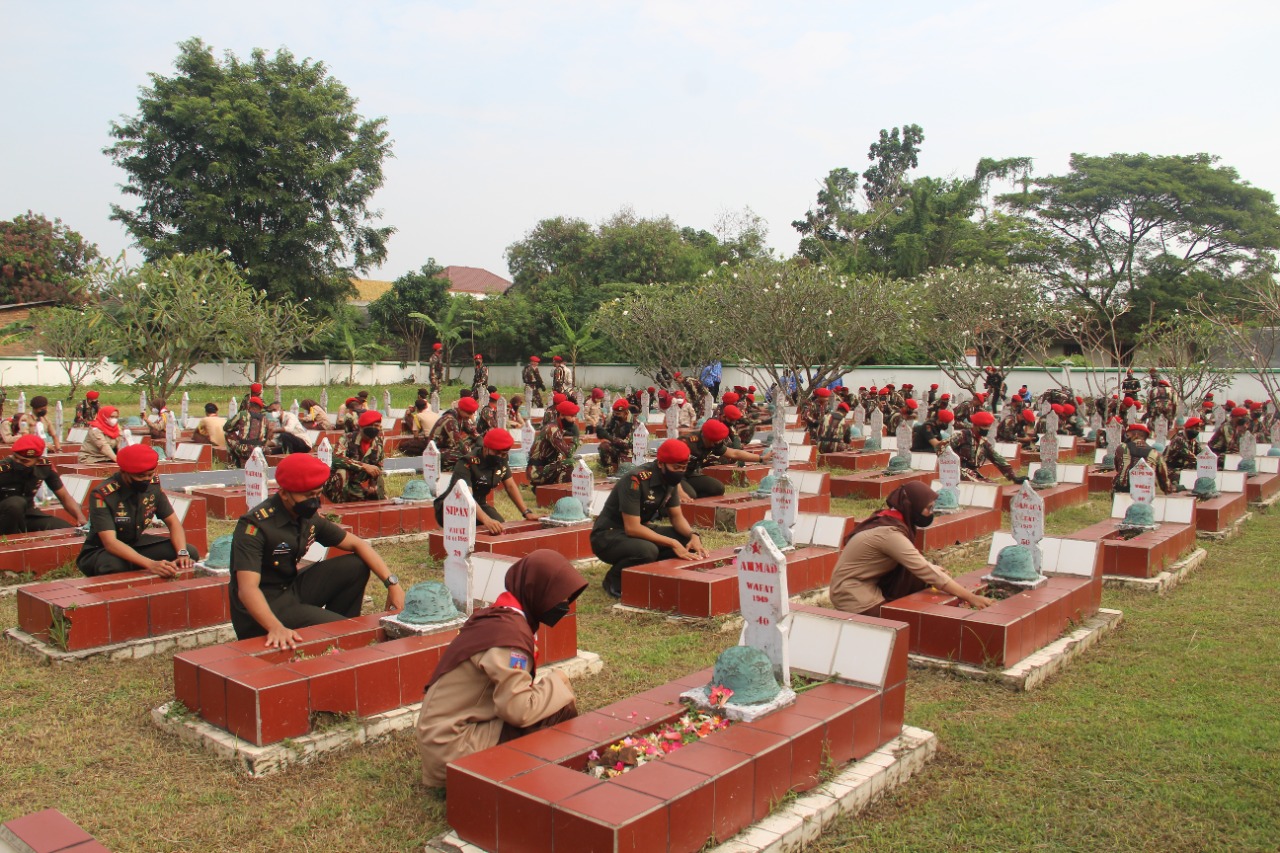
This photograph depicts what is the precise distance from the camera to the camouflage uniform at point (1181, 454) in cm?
1440

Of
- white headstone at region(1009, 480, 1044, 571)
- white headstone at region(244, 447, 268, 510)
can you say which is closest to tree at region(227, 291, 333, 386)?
white headstone at region(244, 447, 268, 510)

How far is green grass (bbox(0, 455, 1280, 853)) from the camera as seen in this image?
3.89 metres

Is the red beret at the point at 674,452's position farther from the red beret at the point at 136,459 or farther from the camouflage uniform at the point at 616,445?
the camouflage uniform at the point at 616,445

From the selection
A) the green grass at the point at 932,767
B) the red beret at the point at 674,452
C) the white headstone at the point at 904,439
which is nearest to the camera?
the green grass at the point at 932,767

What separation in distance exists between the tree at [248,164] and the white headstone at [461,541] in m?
33.3

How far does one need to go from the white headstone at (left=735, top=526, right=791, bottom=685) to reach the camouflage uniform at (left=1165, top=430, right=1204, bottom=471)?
12.0 meters

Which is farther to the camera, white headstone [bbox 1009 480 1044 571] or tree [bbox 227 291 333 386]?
Result: tree [bbox 227 291 333 386]

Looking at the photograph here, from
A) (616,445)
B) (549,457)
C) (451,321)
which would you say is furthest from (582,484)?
(451,321)

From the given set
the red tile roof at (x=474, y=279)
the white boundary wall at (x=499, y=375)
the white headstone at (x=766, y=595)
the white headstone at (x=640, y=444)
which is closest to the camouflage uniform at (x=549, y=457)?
the white headstone at (x=640, y=444)

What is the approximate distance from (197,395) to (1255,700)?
109ft

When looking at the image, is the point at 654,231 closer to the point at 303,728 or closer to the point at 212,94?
the point at 212,94

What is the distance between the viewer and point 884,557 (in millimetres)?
6141

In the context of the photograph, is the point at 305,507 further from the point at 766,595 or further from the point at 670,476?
the point at 670,476

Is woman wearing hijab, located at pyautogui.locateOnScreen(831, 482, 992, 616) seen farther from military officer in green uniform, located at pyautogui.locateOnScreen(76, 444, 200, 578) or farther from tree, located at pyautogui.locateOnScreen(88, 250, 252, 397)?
tree, located at pyautogui.locateOnScreen(88, 250, 252, 397)
